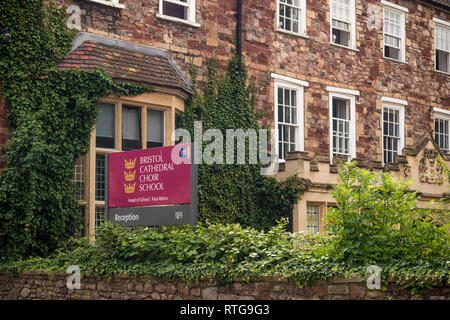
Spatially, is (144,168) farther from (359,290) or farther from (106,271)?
(359,290)

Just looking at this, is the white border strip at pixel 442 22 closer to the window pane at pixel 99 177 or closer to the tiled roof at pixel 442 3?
the tiled roof at pixel 442 3

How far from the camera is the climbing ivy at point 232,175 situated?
16141mm

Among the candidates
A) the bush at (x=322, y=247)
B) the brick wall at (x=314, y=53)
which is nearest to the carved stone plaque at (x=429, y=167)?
the brick wall at (x=314, y=53)

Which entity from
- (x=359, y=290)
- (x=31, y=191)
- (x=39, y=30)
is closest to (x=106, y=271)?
(x=31, y=191)

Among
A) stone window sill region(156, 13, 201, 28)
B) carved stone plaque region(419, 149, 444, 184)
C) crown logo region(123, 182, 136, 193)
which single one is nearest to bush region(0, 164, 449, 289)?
crown logo region(123, 182, 136, 193)

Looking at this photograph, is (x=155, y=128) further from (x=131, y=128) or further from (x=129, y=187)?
(x=129, y=187)

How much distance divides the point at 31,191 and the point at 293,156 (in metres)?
6.71

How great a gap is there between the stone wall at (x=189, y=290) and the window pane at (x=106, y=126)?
3.43m

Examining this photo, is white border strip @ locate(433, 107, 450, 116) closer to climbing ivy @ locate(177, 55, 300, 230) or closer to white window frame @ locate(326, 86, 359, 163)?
white window frame @ locate(326, 86, 359, 163)

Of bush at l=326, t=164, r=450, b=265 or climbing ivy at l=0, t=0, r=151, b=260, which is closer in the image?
bush at l=326, t=164, r=450, b=265

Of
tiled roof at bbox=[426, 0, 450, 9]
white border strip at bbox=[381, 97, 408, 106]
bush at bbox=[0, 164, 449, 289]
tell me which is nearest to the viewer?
bush at bbox=[0, 164, 449, 289]

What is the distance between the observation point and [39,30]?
13.9m

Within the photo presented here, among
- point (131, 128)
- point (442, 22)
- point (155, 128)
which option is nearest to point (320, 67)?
point (155, 128)

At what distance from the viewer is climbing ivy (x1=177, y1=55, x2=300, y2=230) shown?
1614 cm
